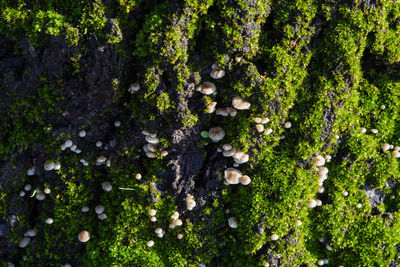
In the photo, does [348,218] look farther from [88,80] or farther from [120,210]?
[88,80]

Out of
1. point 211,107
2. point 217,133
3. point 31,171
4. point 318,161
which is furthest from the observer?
point 31,171

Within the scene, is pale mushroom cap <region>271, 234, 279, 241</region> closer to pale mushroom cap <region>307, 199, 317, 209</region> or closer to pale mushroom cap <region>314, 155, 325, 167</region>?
pale mushroom cap <region>307, 199, 317, 209</region>

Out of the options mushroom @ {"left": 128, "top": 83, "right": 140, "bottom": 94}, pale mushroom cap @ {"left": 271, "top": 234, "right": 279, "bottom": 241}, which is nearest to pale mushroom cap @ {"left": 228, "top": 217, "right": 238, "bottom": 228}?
pale mushroom cap @ {"left": 271, "top": 234, "right": 279, "bottom": 241}

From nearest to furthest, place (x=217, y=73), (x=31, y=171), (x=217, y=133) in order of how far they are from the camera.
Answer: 1. (x=217, y=73)
2. (x=217, y=133)
3. (x=31, y=171)

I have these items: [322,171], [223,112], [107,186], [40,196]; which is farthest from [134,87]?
[322,171]

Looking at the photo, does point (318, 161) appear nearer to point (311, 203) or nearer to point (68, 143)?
point (311, 203)

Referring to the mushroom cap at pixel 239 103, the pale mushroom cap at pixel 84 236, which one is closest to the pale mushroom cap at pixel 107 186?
the pale mushroom cap at pixel 84 236

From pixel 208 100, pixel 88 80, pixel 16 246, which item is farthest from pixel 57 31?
pixel 16 246
